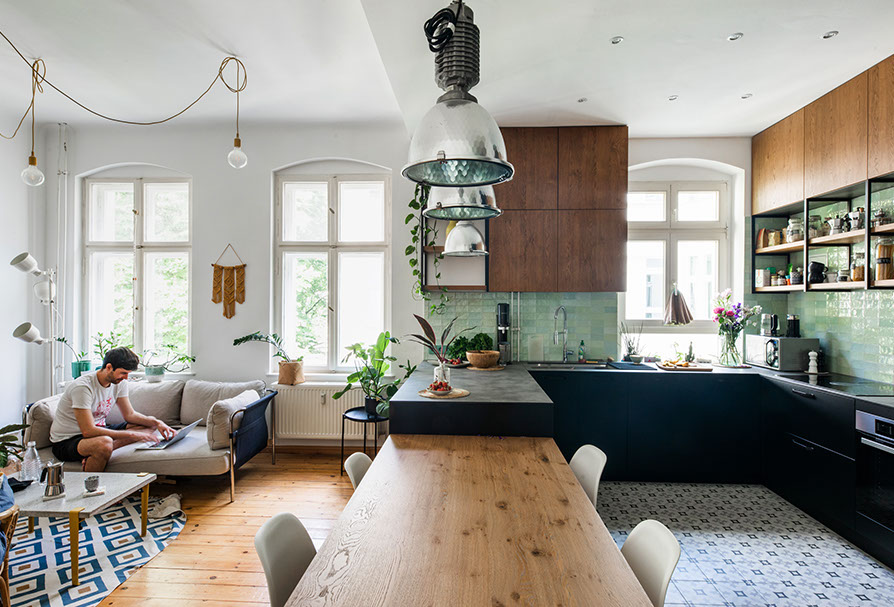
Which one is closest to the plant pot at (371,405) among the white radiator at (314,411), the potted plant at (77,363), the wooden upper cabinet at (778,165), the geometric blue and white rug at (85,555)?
the white radiator at (314,411)

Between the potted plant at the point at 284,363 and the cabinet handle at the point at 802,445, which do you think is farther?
the potted plant at the point at 284,363

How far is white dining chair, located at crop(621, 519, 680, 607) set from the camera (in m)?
1.40

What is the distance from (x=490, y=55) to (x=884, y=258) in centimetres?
292

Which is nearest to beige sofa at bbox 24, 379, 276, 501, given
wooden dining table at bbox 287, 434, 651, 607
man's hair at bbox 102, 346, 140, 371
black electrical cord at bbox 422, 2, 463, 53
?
man's hair at bbox 102, 346, 140, 371

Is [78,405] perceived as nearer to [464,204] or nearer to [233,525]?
[233,525]

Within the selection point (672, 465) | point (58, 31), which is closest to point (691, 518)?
point (672, 465)

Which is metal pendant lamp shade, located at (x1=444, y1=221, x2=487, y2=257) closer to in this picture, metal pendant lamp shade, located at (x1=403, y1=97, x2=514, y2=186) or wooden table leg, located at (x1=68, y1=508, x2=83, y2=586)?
metal pendant lamp shade, located at (x1=403, y1=97, x2=514, y2=186)

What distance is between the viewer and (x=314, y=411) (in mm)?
4805

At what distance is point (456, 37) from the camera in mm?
1572

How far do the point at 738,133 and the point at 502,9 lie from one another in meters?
3.19

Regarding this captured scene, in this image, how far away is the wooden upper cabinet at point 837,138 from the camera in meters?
3.33

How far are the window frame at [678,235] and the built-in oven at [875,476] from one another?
2.03 metres

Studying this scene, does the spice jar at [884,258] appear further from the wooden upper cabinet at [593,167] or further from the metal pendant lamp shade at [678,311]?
the wooden upper cabinet at [593,167]

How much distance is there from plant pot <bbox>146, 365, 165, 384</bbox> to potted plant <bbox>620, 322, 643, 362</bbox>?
4556 mm
